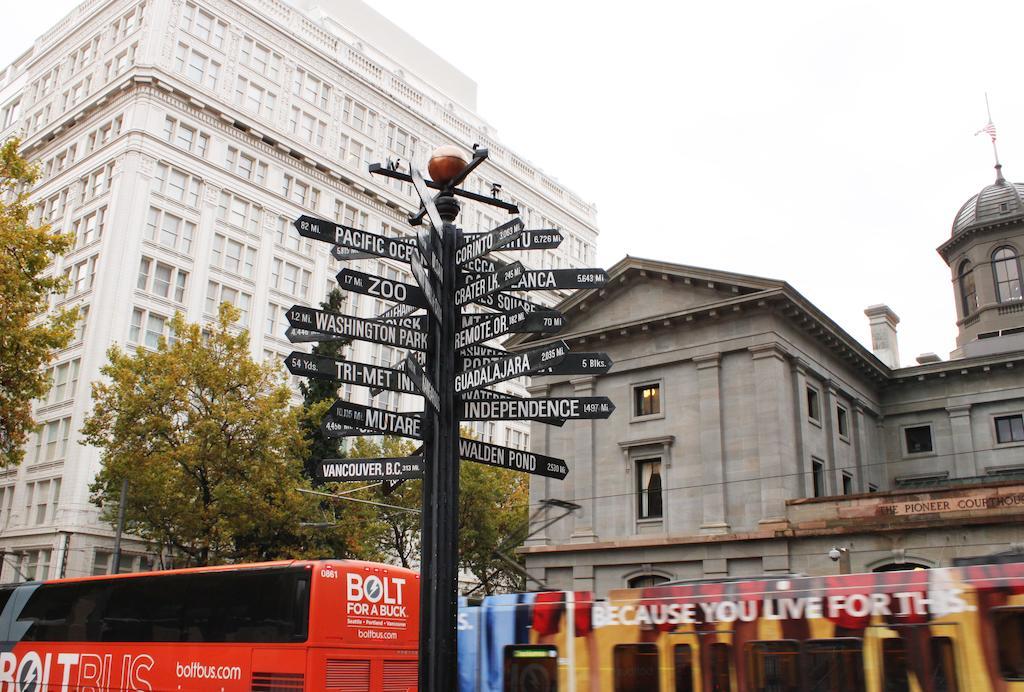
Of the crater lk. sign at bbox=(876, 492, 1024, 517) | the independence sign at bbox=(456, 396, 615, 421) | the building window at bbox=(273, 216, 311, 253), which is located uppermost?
the building window at bbox=(273, 216, 311, 253)

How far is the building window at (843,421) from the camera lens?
38.4m

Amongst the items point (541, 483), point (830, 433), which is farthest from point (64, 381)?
point (830, 433)

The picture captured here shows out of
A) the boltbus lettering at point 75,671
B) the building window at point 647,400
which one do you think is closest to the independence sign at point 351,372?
the boltbus lettering at point 75,671

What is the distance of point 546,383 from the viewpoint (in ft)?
131

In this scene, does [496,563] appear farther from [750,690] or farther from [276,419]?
[750,690]

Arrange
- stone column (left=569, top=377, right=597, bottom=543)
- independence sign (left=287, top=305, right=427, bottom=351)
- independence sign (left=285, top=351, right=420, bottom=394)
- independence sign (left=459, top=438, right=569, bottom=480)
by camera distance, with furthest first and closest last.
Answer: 1. stone column (left=569, top=377, right=597, bottom=543)
2. independence sign (left=459, top=438, right=569, bottom=480)
3. independence sign (left=287, top=305, right=427, bottom=351)
4. independence sign (left=285, top=351, right=420, bottom=394)

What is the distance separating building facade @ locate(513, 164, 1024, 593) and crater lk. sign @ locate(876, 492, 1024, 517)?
45mm

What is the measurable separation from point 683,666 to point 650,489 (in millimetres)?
22846

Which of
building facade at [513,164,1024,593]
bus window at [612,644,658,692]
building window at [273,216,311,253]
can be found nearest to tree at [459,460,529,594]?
building facade at [513,164,1024,593]

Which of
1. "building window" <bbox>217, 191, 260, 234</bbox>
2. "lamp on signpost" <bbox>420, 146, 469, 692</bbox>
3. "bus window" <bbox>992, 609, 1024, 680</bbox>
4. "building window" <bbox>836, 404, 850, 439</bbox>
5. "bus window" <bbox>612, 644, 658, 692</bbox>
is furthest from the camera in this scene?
"building window" <bbox>217, 191, 260, 234</bbox>

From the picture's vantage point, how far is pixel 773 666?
12141 mm

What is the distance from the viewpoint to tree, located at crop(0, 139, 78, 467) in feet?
75.1

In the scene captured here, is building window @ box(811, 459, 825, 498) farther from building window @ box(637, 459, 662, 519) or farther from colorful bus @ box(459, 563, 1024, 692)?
colorful bus @ box(459, 563, 1024, 692)

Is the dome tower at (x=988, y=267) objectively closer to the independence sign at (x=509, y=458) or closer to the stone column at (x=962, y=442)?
the stone column at (x=962, y=442)
